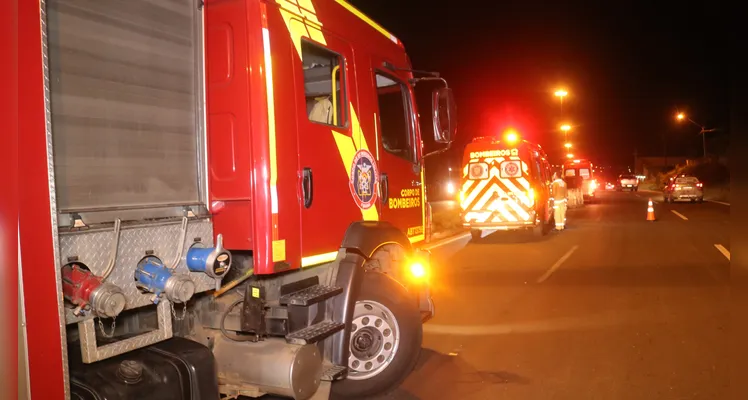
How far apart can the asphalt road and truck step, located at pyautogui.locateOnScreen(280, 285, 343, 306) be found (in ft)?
4.31

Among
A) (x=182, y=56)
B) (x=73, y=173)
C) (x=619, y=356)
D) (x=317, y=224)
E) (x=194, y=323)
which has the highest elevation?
(x=182, y=56)

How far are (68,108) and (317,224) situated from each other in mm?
1810

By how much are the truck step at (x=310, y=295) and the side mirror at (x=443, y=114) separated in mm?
2048

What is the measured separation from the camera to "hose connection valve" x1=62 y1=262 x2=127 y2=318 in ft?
8.96

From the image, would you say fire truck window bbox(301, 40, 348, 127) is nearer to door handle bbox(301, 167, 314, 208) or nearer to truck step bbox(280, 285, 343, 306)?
door handle bbox(301, 167, 314, 208)

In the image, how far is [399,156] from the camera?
5.47 m

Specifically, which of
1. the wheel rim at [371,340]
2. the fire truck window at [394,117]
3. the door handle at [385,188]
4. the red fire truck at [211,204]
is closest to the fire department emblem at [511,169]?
the fire truck window at [394,117]

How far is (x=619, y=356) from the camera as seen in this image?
583 cm

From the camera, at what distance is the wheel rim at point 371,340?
4645mm

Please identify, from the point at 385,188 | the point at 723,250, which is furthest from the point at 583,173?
the point at 385,188

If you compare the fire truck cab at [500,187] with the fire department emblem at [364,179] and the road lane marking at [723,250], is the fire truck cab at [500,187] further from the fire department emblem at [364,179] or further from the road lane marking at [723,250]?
the fire department emblem at [364,179]

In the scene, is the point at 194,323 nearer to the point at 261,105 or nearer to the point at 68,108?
the point at 261,105

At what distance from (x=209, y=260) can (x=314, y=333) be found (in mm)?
902

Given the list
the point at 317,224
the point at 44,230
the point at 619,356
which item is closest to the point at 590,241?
the point at 619,356
